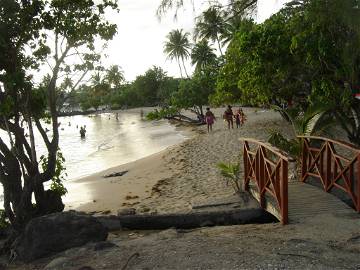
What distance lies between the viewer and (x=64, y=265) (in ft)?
19.6

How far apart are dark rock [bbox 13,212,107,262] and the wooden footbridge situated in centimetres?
311

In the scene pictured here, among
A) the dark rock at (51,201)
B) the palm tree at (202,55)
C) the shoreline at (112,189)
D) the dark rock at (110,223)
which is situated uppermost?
the palm tree at (202,55)

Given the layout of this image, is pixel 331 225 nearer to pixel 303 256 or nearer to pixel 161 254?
pixel 303 256

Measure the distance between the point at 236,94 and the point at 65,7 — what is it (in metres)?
17.0

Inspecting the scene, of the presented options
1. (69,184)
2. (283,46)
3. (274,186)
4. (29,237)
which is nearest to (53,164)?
(29,237)

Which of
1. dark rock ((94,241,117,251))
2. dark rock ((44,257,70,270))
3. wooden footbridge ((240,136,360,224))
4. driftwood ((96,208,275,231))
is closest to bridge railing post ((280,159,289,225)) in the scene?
wooden footbridge ((240,136,360,224))

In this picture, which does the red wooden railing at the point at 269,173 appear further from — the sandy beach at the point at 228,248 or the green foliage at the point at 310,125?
the green foliage at the point at 310,125

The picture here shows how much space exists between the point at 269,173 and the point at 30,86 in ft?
15.7

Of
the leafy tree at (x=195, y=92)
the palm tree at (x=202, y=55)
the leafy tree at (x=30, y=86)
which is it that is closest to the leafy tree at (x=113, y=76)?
the leafy tree at (x=30, y=86)

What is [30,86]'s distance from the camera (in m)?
8.23

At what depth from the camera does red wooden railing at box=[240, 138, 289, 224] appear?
22.9 feet

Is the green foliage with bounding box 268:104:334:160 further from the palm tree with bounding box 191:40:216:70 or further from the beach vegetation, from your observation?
the palm tree with bounding box 191:40:216:70

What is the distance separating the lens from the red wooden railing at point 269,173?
6.99 m

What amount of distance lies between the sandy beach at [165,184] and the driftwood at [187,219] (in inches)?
18.4
